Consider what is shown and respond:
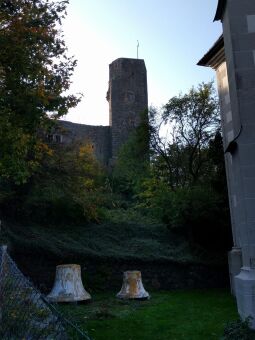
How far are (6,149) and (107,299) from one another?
6.14 m

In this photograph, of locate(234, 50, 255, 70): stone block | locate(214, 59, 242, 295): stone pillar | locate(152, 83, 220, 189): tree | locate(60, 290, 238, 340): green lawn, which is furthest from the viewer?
locate(152, 83, 220, 189): tree

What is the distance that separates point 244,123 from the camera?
6422 millimetres

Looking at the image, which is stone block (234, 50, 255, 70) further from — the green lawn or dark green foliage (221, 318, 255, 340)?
the green lawn

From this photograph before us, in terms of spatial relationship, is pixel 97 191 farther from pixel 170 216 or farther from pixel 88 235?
pixel 170 216

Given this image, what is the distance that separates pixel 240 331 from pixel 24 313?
9.55ft

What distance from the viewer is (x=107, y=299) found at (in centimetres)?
1244

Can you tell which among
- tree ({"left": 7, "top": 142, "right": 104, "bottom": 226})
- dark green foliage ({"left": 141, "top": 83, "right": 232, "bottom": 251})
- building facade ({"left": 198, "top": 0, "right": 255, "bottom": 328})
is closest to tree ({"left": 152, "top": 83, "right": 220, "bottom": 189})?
dark green foliage ({"left": 141, "top": 83, "right": 232, "bottom": 251})

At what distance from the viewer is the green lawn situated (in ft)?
25.4

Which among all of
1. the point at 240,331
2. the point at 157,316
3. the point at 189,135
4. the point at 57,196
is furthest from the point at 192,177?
the point at 240,331

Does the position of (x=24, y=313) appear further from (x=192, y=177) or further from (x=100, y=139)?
(x=100, y=139)

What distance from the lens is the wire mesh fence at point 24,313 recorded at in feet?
16.0

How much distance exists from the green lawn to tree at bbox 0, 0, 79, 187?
341cm

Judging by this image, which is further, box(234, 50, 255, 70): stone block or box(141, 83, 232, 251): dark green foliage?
box(141, 83, 232, 251): dark green foliage

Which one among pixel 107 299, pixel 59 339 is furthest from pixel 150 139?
pixel 59 339
